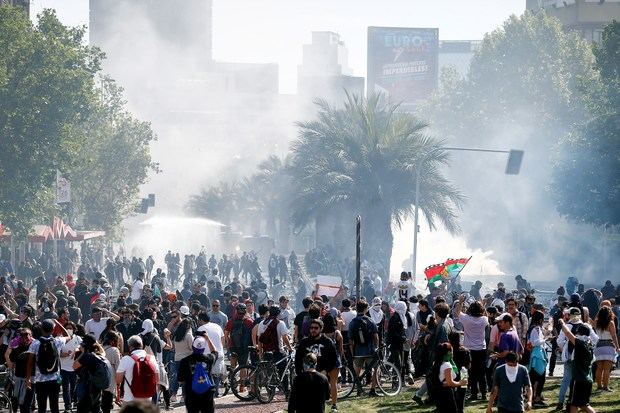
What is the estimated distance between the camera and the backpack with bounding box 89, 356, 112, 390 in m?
15.4

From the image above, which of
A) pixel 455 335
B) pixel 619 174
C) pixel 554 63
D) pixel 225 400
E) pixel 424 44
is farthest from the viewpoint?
pixel 424 44

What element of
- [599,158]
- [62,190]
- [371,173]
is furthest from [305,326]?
A: [599,158]

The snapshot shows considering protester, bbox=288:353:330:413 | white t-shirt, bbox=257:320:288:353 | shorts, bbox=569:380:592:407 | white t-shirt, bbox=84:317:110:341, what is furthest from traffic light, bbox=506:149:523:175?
protester, bbox=288:353:330:413

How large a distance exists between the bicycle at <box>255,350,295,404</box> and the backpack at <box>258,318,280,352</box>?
0.57 feet

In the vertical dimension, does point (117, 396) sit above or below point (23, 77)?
below

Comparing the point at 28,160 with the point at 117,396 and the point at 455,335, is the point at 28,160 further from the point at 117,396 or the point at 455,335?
the point at 455,335

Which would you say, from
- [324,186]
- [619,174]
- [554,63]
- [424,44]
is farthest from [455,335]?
[424,44]

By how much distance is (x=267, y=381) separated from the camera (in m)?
19.9

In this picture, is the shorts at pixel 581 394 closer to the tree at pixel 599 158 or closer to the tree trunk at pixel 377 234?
the tree trunk at pixel 377 234

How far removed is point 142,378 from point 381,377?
6588 millimetres

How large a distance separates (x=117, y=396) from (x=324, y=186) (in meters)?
32.7

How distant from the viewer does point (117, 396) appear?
735 inches

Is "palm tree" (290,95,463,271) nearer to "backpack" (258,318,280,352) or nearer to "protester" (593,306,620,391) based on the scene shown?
"protester" (593,306,620,391)

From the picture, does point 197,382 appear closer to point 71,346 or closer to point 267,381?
point 71,346
